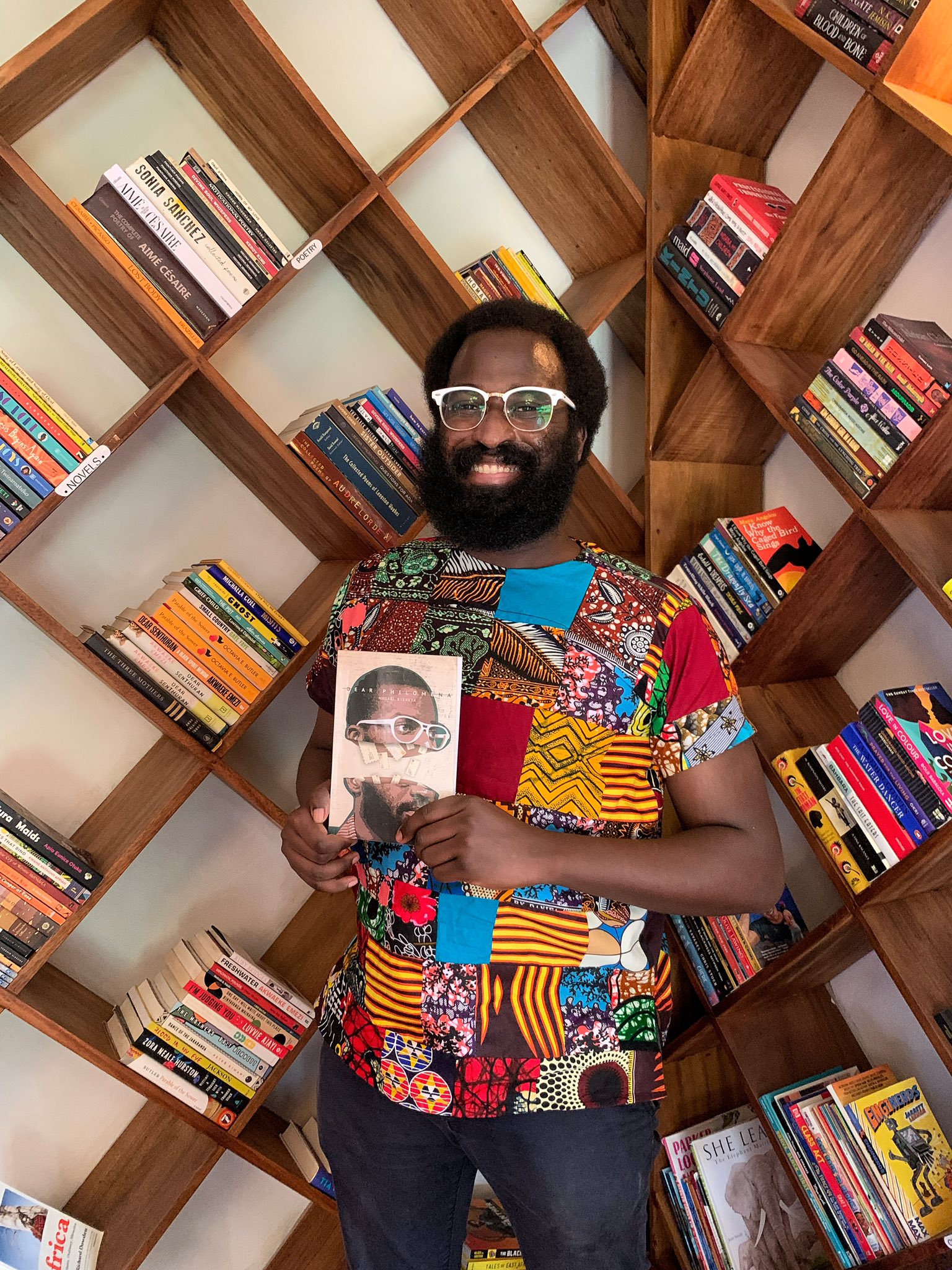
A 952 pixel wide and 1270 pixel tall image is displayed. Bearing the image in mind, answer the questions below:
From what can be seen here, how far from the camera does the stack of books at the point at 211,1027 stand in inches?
65.5

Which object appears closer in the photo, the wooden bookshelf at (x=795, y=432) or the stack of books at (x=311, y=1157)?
the wooden bookshelf at (x=795, y=432)

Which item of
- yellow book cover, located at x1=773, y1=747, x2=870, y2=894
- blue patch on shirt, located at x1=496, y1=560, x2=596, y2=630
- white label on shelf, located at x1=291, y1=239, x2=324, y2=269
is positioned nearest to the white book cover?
blue patch on shirt, located at x1=496, y1=560, x2=596, y2=630

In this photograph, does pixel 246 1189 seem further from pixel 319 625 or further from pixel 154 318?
pixel 154 318

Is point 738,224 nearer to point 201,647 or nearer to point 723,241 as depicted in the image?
point 723,241

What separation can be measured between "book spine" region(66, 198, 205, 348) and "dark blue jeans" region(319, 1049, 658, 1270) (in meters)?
1.25

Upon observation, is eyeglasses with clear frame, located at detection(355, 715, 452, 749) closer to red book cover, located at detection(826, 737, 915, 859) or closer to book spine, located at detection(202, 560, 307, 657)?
book spine, located at detection(202, 560, 307, 657)

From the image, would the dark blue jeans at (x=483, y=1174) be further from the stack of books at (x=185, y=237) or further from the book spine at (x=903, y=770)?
the stack of books at (x=185, y=237)

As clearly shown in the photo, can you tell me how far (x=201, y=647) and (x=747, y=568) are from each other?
42.3 inches

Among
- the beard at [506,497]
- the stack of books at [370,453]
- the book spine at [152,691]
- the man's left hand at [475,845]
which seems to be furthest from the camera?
the stack of books at [370,453]

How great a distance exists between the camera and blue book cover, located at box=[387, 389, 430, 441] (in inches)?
73.0

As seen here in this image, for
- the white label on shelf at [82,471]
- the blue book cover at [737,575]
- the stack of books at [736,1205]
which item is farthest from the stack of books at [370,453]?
the stack of books at [736,1205]

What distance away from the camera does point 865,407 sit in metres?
1.56

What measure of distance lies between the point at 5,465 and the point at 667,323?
1.38 m

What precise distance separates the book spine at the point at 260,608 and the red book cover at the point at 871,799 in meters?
1.02
